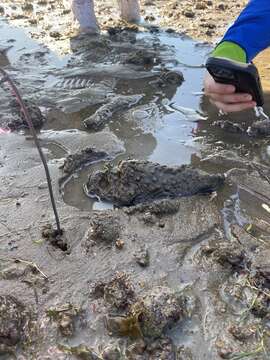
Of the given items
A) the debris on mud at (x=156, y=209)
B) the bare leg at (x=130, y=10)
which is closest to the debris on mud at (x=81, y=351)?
the debris on mud at (x=156, y=209)

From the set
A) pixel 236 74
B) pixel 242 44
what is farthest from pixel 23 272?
pixel 242 44

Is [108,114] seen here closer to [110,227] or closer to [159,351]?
[110,227]

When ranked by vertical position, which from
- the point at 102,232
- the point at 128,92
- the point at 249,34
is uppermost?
the point at 249,34

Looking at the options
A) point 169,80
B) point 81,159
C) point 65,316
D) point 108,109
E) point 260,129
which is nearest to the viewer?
point 65,316

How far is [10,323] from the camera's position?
246 cm

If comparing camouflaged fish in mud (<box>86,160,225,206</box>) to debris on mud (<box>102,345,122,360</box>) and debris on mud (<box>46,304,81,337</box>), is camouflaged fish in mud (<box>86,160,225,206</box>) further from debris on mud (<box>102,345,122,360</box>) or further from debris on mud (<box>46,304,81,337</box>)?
debris on mud (<box>102,345,122,360</box>)

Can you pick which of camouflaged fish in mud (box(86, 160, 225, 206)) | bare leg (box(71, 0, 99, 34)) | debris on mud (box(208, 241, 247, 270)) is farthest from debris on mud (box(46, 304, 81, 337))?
bare leg (box(71, 0, 99, 34))

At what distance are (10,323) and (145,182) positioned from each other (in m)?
1.40

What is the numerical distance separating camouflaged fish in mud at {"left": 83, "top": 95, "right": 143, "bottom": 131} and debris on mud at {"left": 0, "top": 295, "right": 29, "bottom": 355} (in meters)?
2.20

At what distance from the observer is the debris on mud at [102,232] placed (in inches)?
121

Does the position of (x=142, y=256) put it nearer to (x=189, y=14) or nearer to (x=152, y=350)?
(x=152, y=350)

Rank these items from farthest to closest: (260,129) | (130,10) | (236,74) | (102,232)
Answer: (130,10), (260,129), (102,232), (236,74)

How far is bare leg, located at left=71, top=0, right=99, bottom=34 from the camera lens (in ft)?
22.3

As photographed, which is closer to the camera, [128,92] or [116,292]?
[116,292]
